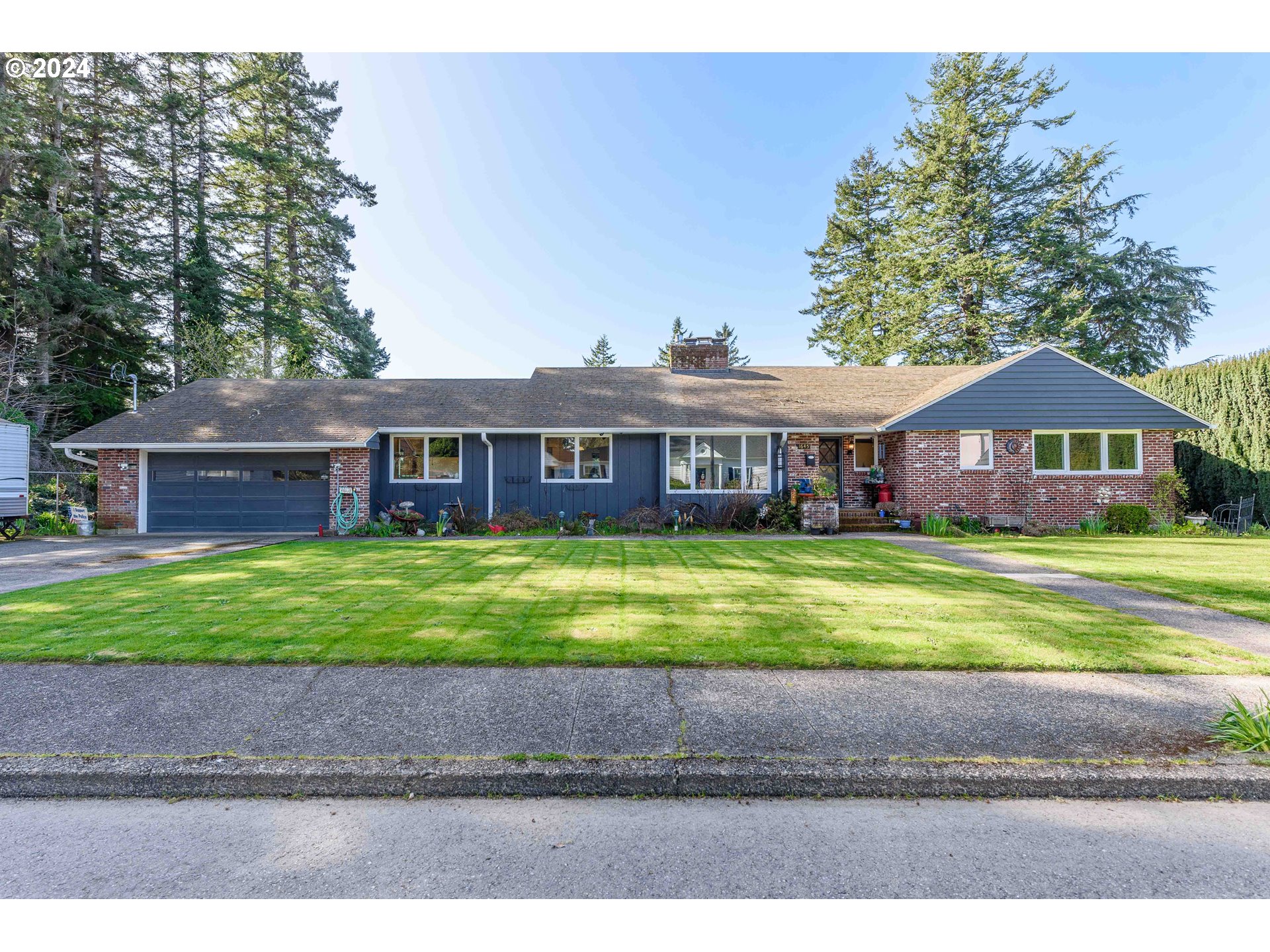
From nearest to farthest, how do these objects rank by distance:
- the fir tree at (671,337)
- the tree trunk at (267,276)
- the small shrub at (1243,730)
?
1. the small shrub at (1243,730)
2. the tree trunk at (267,276)
3. the fir tree at (671,337)

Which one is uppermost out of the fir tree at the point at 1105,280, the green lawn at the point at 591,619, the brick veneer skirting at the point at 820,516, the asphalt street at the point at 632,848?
the fir tree at the point at 1105,280

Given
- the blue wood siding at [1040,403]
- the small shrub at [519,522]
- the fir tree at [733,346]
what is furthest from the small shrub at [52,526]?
the fir tree at [733,346]

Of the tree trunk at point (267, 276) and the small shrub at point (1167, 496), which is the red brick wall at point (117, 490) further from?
the small shrub at point (1167, 496)

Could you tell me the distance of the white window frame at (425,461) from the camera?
1512 centimetres

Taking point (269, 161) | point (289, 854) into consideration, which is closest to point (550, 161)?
point (269, 161)

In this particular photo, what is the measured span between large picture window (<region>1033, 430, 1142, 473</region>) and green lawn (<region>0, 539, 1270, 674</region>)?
8.48m

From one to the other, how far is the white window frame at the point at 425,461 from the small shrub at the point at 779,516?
8379mm

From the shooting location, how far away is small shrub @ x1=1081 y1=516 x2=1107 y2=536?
1358cm

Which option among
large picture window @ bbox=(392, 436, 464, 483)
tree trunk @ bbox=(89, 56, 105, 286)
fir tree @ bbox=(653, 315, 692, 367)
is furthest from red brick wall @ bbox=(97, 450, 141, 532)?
fir tree @ bbox=(653, 315, 692, 367)

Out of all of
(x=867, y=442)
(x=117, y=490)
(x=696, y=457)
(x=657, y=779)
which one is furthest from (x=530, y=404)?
(x=657, y=779)

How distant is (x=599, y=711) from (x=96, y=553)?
42.7 feet

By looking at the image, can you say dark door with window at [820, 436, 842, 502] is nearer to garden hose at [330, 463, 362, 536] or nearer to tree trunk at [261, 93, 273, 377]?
garden hose at [330, 463, 362, 536]

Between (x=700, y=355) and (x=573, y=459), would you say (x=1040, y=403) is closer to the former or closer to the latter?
(x=700, y=355)

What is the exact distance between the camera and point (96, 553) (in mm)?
A: 10906
